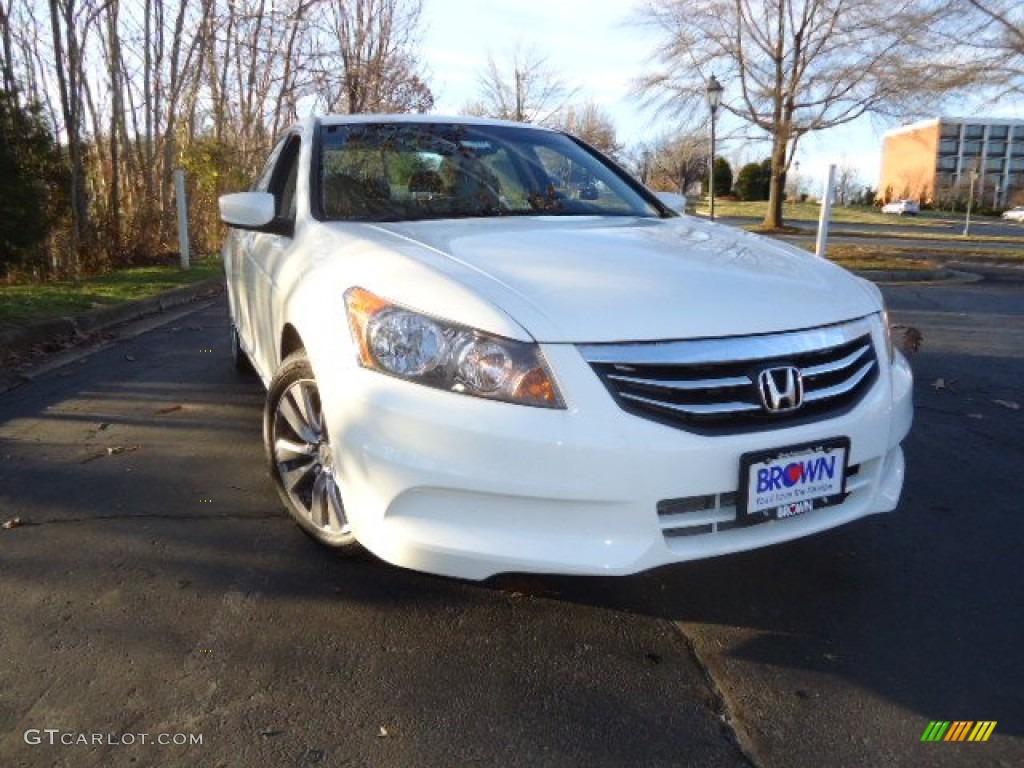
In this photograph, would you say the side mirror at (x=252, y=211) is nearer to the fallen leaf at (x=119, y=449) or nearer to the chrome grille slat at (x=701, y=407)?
the fallen leaf at (x=119, y=449)

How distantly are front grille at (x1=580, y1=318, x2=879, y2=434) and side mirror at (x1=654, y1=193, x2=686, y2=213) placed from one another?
1.81 meters

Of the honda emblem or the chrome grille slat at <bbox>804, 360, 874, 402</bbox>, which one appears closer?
the honda emblem

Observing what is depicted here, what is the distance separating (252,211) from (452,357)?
60.8 inches

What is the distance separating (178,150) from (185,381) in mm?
14303

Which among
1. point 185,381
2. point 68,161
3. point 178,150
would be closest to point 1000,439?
point 185,381

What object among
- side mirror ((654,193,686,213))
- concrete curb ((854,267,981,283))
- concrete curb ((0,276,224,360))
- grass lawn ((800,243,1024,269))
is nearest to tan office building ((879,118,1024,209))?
grass lawn ((800,243,1024,269))

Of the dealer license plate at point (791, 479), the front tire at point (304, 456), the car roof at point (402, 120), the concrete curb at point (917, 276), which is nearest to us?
the dealer license plate at point (791, 479)

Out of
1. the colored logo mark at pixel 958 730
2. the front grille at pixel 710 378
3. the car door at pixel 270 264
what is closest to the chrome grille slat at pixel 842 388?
the front grille at pixel 710 378

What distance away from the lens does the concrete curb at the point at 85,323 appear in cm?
609

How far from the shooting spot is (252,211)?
3.20 meters

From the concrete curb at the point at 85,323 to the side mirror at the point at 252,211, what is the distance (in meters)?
3.60

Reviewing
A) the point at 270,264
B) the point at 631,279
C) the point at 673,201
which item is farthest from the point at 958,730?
the point at 270,264

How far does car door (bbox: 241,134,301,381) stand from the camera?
3.28 meters

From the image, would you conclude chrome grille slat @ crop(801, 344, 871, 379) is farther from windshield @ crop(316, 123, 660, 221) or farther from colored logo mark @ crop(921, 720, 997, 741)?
windshield @ crop(316, 123, 660, 221)
